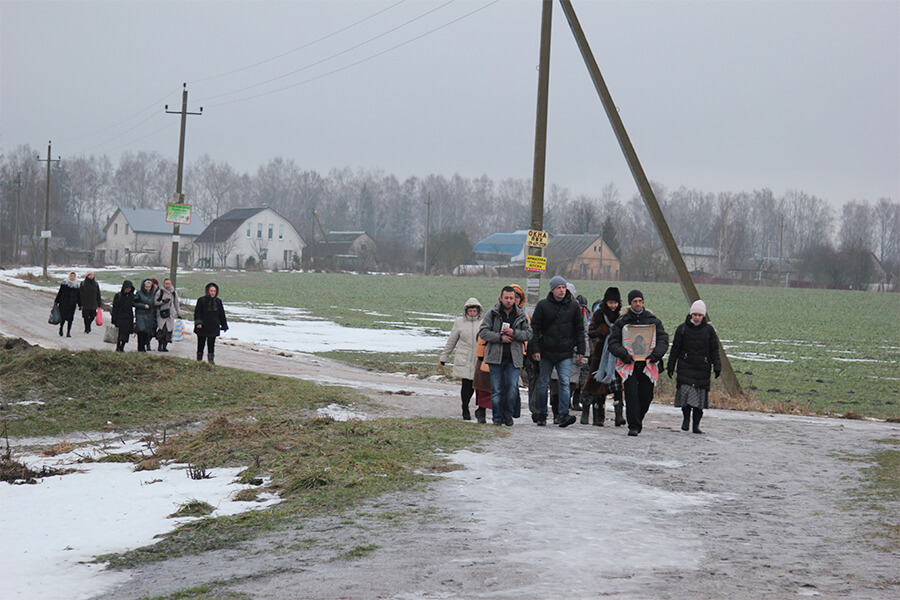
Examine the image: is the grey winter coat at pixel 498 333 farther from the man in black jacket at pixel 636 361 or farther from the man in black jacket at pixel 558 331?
the man in black jacket at pixel 636 361

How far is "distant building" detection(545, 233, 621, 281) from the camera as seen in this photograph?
122 metres

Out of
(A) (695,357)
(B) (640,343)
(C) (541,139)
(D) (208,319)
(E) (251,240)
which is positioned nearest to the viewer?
(B) (640,343)

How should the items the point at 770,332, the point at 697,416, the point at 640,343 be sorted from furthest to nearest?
the point at 770,332 < the point at 697,416 < the point at 640,343

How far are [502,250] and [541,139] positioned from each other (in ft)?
414

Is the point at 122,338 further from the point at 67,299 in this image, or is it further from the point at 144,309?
the point at 67,299

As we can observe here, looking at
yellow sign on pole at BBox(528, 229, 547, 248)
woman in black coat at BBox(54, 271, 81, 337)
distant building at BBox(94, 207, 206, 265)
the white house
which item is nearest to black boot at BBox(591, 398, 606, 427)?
yellow sign on pole at BBox(528, 229, 547, 248)

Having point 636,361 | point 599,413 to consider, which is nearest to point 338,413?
point 599,413

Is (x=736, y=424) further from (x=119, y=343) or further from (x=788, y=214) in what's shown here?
(x=788, y=214)

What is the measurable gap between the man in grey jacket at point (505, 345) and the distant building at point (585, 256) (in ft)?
350

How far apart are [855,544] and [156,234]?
417ft

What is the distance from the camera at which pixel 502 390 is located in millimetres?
13156

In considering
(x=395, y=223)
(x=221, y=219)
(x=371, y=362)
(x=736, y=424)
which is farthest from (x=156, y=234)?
(x=736, y=424)

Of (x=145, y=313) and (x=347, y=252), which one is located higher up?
(x=347, y=252)

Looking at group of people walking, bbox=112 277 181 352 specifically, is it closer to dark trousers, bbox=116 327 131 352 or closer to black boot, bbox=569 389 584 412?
dark trousers, bbox=116 327 131 352
